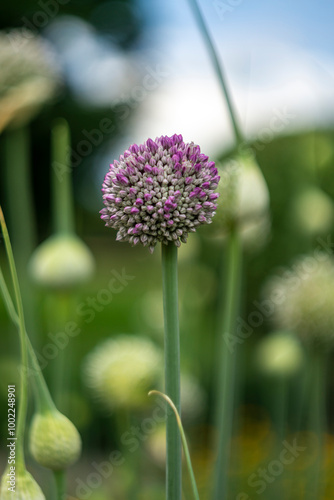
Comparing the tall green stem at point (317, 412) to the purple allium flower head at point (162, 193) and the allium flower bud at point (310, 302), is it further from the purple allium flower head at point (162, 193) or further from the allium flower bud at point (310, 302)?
the purple allium flower head at point (162, 193)

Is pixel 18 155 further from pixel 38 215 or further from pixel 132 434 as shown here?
pixel 38 215

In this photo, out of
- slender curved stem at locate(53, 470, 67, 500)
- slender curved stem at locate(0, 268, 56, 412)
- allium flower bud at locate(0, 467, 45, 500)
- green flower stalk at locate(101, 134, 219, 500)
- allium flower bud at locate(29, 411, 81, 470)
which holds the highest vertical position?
green flower stalk at locate(101, 134, 219, 500)

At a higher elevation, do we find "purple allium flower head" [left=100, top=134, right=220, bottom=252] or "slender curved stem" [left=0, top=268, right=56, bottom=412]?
"purple allium flower head" [left=100, top=134, right=220, bottom=252]

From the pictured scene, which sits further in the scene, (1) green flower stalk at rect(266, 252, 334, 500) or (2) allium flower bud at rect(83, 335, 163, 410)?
(2) allium flower bud at rect(83, 335, 163, 410)

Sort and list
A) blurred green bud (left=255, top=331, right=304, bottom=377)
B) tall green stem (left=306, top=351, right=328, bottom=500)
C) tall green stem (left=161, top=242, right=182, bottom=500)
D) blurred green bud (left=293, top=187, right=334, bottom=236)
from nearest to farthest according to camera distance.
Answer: tall green stem (left=161, top=242, right=182, bottom=500) → tall green stem (left=306, top=351, right=328, bottom=500) → blurred green bud (left=293, top=187, right=334, bottom=236) → blurred green bud (left=255, top=331, right=304, bottom=377)

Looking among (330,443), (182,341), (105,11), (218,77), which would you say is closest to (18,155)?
(182,341)

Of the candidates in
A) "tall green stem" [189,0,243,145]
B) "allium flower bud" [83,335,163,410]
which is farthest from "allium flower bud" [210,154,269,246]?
"allium flower bud" [83,335,163,410]

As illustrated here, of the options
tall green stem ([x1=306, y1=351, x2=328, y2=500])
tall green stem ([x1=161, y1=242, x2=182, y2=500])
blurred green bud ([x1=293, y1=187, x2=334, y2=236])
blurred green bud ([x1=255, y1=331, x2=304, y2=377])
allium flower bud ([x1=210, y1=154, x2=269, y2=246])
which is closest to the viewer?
tall green stem ([x1=161, y1=242, x2=182, y2=500])

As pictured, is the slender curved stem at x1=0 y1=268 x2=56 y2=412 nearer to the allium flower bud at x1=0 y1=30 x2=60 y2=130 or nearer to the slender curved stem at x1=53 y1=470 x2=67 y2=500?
the slender curved stem at x1=53 y1=470 x2=67 y2=500

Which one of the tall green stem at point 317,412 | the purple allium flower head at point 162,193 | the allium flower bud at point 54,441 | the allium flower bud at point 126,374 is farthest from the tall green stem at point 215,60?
the allium flower bud at point 126,374
